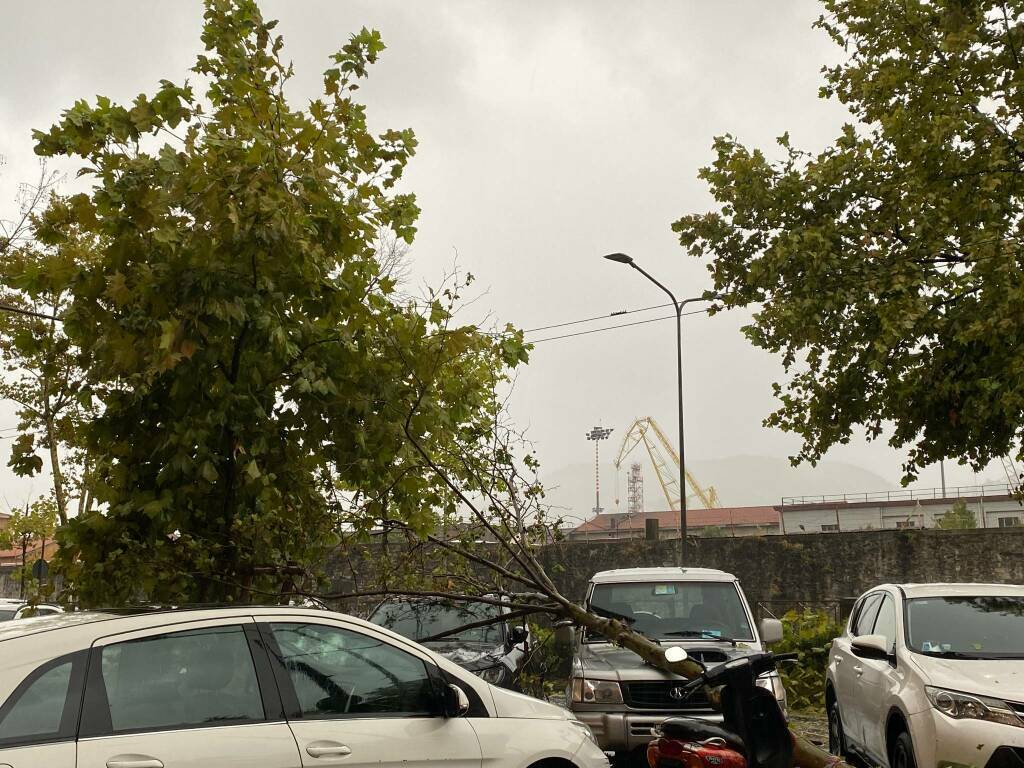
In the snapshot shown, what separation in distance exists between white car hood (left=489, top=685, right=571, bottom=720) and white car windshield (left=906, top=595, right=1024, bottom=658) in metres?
3.23

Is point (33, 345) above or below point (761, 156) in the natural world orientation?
below

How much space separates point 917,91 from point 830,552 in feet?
31.4

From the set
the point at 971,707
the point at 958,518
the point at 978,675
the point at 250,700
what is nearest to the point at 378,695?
the point at 250,700

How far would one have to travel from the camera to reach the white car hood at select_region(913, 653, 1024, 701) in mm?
6746

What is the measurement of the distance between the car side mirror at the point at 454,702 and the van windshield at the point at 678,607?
4.39m

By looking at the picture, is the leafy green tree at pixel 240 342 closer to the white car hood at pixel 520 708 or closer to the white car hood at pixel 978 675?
the white car hood at pixel 520 708

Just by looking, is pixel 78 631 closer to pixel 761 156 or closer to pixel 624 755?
pixel 624 755

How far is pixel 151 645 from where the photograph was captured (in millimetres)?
4609

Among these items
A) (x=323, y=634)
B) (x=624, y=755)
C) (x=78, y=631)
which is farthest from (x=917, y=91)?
(x=78, y=631)

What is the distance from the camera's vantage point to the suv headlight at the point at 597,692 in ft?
29.6

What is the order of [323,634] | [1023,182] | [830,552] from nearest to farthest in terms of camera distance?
[323,634]
[1023,182]
[830,552]

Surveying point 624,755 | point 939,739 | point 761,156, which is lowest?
point 624,755

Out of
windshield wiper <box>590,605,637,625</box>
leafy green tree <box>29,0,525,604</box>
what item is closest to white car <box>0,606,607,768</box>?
leafy green tree <box>29,0,525,604</box>

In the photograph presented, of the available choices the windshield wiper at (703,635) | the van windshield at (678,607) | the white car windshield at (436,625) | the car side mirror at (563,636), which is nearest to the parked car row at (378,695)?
the car side mirror at (563,636)
